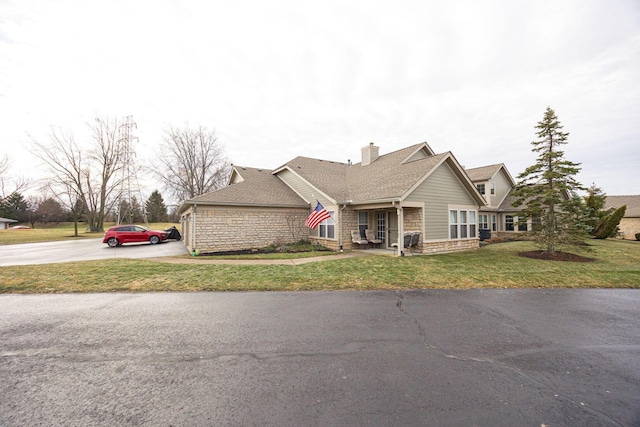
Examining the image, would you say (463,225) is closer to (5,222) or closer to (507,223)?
(507,223)

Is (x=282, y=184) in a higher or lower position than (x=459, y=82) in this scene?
lower

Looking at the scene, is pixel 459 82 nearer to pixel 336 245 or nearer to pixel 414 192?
pixel 414 192

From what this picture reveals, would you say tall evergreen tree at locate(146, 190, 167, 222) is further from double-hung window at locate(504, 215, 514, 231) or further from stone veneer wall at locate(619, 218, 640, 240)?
stone veneer wall at locate(619, 218, 640, 240)

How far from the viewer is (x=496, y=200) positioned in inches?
908

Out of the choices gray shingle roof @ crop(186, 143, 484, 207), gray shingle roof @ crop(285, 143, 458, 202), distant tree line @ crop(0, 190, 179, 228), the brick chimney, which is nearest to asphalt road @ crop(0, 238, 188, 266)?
gray shingle roof @ crop(186, 143, 484, 207)

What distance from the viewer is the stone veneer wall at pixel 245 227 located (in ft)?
46.9

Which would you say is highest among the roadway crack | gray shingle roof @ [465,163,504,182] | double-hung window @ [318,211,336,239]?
gray shingle roof @ [465,163,504,182]

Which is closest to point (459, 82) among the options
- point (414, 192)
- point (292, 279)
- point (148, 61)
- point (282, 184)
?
point (414, 192)

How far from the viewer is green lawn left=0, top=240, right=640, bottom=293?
7223mm

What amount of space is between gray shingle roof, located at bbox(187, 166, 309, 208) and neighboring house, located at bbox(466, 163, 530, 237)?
1638 centimetres

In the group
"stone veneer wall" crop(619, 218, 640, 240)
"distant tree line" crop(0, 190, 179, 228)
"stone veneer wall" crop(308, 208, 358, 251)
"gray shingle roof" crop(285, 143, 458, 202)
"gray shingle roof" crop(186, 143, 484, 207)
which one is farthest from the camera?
"distant tree line" crop(0, 190, 179, 228)

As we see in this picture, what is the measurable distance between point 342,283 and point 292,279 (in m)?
1.52

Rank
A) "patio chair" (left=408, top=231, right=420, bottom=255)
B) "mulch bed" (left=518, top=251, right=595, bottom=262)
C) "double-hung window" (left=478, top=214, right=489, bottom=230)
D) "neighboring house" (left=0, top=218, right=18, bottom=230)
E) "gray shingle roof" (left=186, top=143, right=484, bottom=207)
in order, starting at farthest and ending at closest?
"neighboring house" (left=0, top=218, right=18, bottom=230), "double-hung window" (left=478, top=214, right=489, bottom=230), "gray shingle roof" (left=186, top=143, right=484, bottom=207), "patio chair" (left=408, top=231, right=420, bottom=255), "mulch bed" (left=518, top=251, right=595, bottom=262)

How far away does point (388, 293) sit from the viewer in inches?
264
